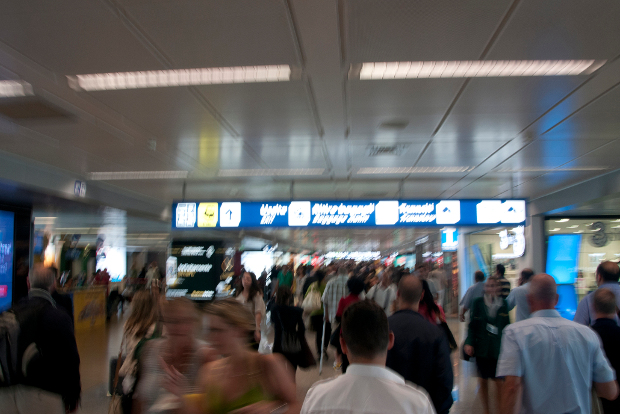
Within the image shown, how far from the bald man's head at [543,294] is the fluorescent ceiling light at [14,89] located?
430cm

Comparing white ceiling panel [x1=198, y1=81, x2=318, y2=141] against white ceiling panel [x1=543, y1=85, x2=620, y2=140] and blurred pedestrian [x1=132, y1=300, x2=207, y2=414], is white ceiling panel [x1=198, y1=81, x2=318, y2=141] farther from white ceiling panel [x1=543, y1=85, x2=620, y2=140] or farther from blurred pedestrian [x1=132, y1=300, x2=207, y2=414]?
white ceiling panel [x1=543, y1=85, x2=620, y2=140]

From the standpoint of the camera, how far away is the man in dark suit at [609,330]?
3660 mm

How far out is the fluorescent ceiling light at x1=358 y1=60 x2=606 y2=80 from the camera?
3656 millimetres

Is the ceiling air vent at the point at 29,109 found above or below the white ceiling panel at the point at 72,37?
below

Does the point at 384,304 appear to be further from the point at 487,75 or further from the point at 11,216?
the point at 11,216

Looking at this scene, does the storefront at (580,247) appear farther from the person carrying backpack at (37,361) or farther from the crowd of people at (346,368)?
the person carrying backpack at (37,361)

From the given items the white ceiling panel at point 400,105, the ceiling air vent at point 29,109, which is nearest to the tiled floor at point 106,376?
the white ceiling panel at point 400,105

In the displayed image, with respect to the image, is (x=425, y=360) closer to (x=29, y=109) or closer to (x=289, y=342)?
(x=289, y=342)

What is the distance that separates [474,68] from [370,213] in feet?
14.3

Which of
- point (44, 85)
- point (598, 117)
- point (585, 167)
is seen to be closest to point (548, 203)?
point (585, 167)

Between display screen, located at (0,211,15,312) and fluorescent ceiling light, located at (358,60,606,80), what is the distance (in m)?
8.13

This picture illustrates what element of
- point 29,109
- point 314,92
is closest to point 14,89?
point 29,109

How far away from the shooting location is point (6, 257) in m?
9.06

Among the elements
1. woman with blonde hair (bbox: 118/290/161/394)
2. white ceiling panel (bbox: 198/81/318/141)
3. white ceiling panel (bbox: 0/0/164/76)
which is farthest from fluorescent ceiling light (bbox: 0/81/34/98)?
woman with blonde hair (bbox: 118/290/161/394)
